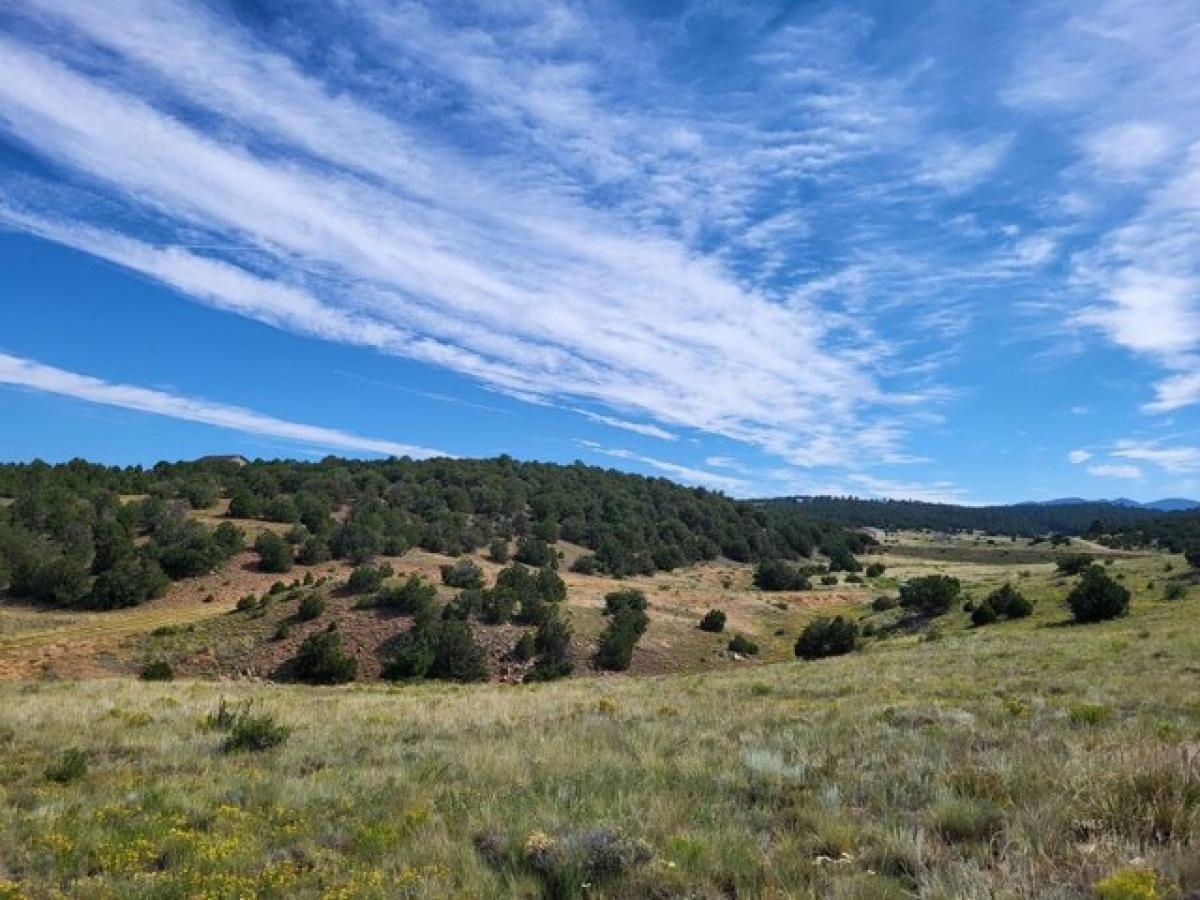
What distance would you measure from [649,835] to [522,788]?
2.32 metres

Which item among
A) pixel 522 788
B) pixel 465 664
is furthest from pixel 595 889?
pixel 465 664

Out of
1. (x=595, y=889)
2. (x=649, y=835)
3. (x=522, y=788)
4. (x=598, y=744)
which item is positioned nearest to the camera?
(x=595, y=889)

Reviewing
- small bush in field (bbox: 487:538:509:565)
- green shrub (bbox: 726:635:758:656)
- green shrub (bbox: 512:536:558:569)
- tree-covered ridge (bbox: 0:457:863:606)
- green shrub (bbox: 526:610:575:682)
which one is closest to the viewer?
green shrub (bbox: 526:610:575:682)

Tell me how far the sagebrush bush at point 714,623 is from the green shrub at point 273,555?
3529 centimetres

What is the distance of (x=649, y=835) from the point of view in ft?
21.1

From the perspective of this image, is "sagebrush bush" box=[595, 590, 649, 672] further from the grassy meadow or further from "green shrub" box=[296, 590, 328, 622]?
the grassy meadow

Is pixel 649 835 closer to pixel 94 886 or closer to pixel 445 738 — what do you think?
pixel 94 886

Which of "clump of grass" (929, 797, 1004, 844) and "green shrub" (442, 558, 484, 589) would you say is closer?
"clump of grass" (929, 797, 1004, 844)

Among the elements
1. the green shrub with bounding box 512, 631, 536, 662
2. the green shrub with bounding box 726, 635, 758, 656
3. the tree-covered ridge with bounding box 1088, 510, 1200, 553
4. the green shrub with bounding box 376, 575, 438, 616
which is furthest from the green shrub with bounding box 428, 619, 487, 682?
the tree-covered ridge with bounding box 1088, 510, 1200, 553

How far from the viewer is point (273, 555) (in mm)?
A: 66750

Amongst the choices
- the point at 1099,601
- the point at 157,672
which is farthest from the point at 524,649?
the point at 1099,601

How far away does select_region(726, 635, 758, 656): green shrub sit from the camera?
51781 millimetres

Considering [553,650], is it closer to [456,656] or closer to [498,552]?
[456,656]

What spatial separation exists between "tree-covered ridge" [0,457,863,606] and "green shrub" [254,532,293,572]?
8.15 ft
